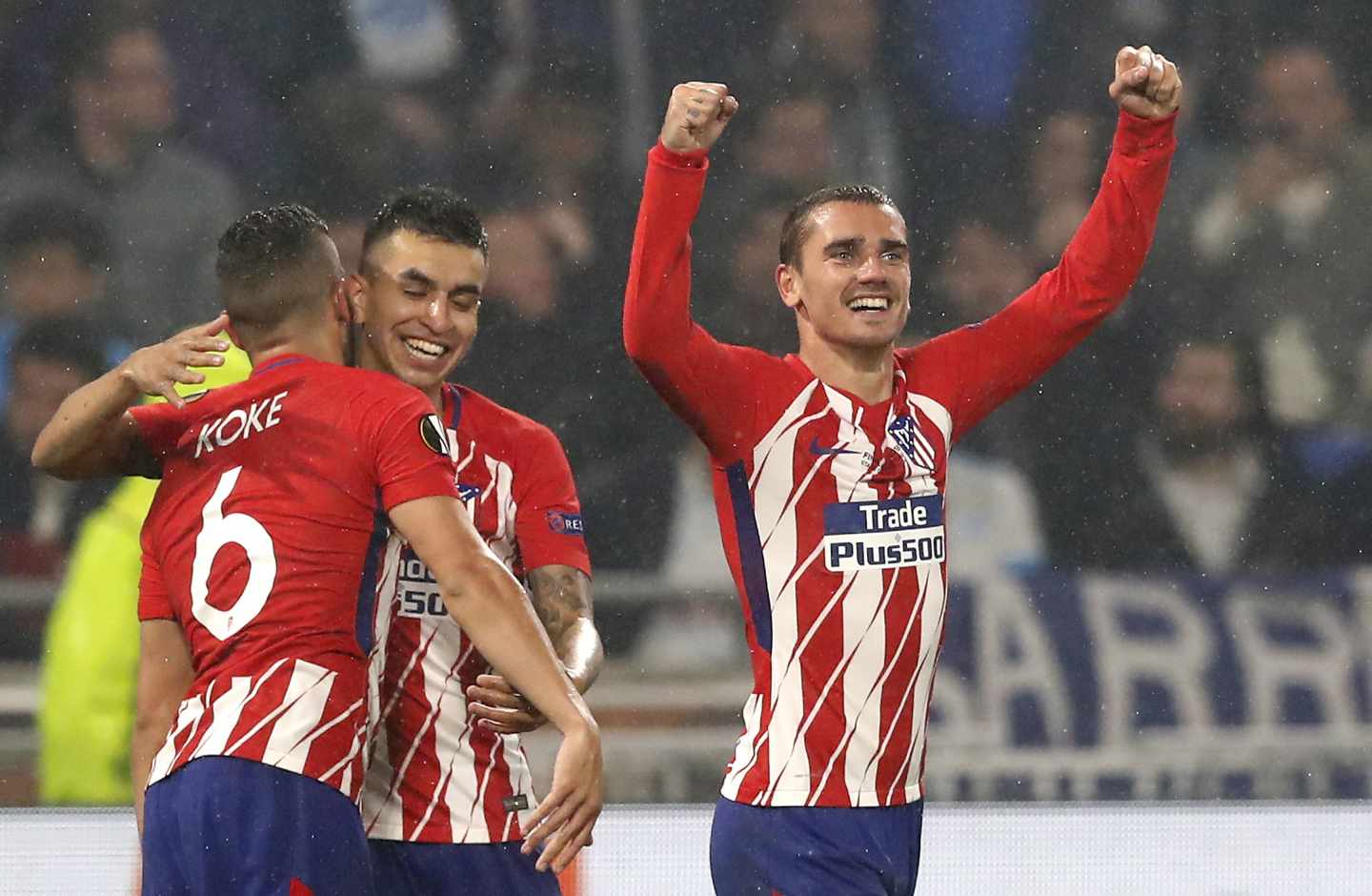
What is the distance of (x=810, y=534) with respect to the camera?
249 cm

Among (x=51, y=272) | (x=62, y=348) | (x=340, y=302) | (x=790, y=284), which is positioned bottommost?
(x=340, y=302)

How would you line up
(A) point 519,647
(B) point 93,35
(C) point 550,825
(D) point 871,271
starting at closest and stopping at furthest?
(C) point 550,825, (A) point 519,647, (D) point 871,271, (B) point 93,35

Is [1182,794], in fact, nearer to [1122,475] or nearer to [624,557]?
[1122,475]

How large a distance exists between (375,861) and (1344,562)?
365 cm

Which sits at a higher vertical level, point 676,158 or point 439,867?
point 676,158

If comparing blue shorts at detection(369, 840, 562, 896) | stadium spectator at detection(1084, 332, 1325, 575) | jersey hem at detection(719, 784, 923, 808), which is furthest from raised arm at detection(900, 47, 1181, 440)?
stadium spectator at detection(1084, 332, 1325, 575)

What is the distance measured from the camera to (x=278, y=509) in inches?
86.2

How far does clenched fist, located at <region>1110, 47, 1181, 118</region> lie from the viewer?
104 inches

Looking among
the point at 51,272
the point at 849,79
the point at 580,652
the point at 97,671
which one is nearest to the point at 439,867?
the point at 580,652

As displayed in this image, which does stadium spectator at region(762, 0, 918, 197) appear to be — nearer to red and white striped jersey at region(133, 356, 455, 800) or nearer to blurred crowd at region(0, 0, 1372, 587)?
blurred crowd at region(0, 0, 1372, 587)

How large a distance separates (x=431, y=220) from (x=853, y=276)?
600mm

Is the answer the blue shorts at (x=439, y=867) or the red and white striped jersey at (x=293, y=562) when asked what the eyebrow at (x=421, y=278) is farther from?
the blue shorts at (x=439, y=867)

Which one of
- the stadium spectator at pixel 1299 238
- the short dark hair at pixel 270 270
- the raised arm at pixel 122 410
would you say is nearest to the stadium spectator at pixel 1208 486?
the stadium spectator at pixel 1299 238

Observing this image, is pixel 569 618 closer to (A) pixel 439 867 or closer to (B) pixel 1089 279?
(A) pixel 439 867
